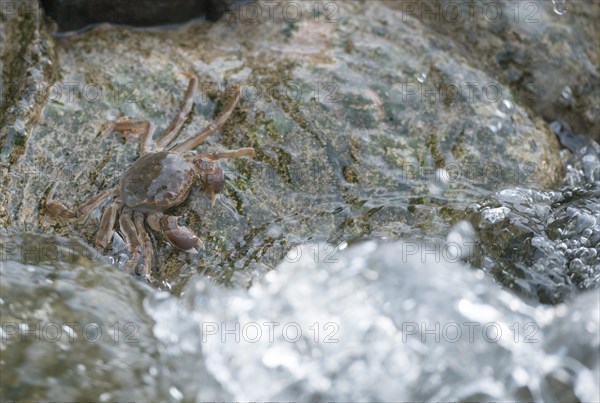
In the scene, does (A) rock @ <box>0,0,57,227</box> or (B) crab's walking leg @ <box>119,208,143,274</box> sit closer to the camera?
(B) crab's walking leg @ <box>119,208,143,274</box>

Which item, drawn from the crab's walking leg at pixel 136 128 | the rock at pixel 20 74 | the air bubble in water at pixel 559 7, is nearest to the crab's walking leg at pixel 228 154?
the crab's walking leg at pixel 136 128

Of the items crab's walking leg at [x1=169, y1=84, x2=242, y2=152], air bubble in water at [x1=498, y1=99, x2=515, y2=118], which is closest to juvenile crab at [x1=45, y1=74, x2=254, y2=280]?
crab's walking leg at [x1=169, y1=84, x2=242, y2=152]

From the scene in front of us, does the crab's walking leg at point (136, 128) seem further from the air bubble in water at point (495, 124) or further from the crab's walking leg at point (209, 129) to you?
the air bubble in water at point (495, 124)

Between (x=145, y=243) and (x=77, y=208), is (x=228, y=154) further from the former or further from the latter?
(x=77, y=208)

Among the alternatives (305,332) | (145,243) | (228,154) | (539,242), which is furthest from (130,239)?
(539,242)

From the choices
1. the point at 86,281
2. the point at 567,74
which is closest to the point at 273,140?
the point at 86,281

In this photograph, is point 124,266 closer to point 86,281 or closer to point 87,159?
point 86,281

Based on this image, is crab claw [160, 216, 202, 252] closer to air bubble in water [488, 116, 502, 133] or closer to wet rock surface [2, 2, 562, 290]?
wet rock surface [2, 2, 562, 290]
